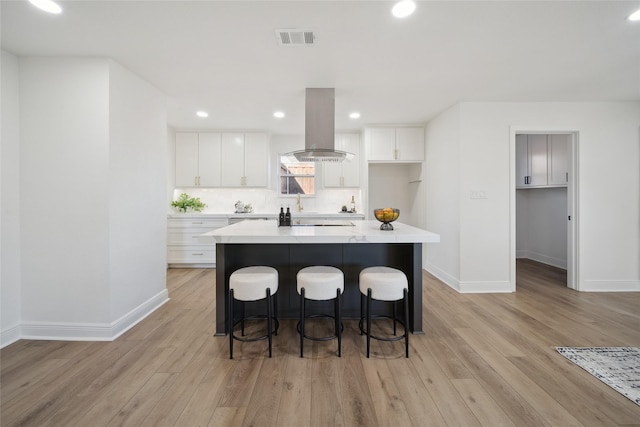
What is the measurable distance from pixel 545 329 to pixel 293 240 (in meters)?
2.52

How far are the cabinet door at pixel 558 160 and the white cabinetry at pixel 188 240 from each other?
19.0 ft

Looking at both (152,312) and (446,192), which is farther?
(446,192)

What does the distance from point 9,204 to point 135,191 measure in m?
0.91

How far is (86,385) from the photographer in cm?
182

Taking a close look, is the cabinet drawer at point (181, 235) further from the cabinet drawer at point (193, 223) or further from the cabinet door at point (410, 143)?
the cabinet door at point (410, 143)

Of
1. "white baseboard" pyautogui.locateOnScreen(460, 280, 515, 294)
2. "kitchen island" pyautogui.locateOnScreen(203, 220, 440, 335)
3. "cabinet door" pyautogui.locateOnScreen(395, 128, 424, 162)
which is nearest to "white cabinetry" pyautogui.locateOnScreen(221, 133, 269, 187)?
"cabinet door" pyautogui.locateOnScreen(395, 128, 424, 162)

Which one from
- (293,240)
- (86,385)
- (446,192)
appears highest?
(446,192)

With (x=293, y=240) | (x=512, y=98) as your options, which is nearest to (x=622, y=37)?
(x=512, y=98)

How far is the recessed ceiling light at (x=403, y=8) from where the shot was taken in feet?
5.96

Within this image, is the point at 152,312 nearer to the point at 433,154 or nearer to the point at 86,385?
the point at 86,385

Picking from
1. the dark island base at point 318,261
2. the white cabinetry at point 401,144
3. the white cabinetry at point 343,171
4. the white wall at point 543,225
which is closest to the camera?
the dark island base at point 318,261

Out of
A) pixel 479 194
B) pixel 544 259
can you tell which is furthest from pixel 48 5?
pixel 544 259

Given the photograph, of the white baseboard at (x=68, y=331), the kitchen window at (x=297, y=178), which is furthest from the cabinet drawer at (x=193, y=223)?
the white baseboard at (x=68, y=331)

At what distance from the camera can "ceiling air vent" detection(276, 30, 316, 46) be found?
213cm
